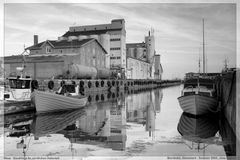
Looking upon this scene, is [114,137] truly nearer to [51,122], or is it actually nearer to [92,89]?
[51,122]

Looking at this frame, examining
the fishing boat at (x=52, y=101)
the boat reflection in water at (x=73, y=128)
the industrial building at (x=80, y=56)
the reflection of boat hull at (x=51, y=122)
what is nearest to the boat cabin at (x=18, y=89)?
the fishing boat at (x=52, y=101)

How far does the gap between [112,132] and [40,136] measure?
12.4 ft

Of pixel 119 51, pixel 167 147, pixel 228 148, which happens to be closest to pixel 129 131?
pixel 167 147

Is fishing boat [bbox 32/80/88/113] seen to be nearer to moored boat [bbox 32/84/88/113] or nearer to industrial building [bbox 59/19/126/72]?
moored boat [bbox 32/84/88/113]

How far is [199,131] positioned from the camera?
15688mm

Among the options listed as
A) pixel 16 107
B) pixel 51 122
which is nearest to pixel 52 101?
pixel 16 107

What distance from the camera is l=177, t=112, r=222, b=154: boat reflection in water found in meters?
12.9

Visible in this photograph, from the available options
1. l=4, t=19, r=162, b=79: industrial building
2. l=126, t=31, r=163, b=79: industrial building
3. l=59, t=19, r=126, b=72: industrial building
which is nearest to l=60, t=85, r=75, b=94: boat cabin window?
l=4, t=19, r=162, b=79: industrial building

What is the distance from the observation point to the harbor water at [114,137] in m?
11.4

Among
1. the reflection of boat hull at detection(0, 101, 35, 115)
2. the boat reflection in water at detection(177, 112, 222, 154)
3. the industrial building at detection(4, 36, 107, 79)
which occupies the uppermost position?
the industrial building at detection(4, 36, 107, 79)

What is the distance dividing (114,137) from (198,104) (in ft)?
27.3

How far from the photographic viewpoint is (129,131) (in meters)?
15.9

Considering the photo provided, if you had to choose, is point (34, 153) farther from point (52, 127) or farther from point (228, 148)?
point (228, 148)

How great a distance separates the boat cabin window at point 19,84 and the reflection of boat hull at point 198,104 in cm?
1282
